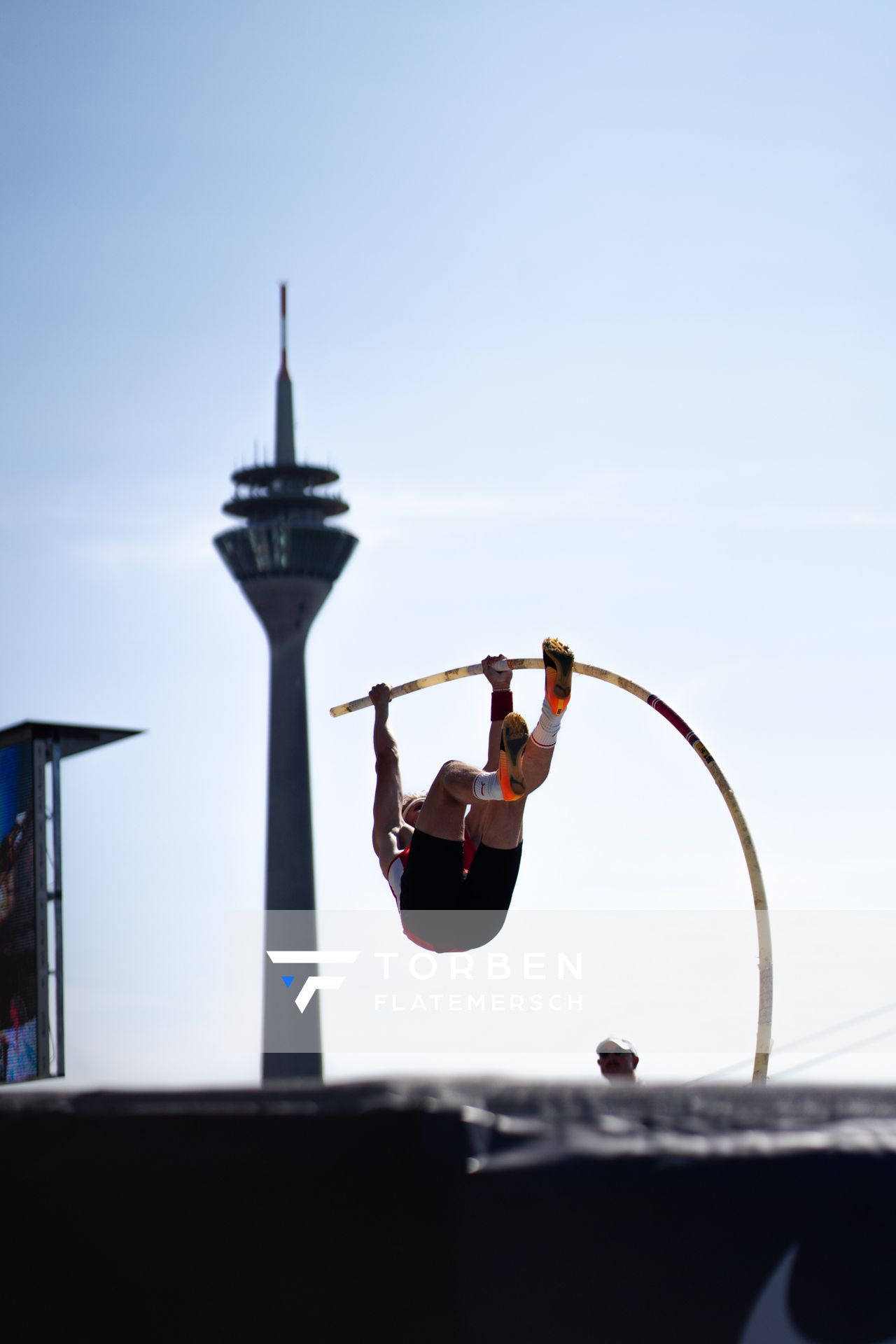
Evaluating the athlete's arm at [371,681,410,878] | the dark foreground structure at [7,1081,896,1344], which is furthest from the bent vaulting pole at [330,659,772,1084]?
the dark foreground structure at [7,1081,896,1344]

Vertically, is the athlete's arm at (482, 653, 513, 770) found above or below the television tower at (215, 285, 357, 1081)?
below

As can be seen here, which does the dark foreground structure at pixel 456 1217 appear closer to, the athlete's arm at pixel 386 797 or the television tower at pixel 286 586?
the athlete's arm at pixel 386 797

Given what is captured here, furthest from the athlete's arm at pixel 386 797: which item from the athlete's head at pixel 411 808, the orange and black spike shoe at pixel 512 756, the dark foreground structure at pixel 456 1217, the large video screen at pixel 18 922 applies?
the dark foreground structure at pixel 456 1217

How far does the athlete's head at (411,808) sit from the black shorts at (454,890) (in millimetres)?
1041

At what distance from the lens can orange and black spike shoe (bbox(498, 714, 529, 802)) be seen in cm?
1072

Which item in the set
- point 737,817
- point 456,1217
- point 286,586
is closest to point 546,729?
point 737,817

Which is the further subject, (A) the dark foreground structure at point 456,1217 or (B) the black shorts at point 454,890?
(B) the black shorts at point 454,890

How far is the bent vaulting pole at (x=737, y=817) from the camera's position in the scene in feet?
49.5

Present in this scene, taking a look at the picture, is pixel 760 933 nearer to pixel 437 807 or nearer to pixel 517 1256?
pixel 437 807

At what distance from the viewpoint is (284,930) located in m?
146

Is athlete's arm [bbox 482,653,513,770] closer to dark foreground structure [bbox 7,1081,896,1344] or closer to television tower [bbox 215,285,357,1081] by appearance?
dark foreground structure [bbox 7,1081,896,1344]

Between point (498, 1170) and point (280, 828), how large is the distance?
461 ft

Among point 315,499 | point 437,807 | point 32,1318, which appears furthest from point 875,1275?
point 315,499

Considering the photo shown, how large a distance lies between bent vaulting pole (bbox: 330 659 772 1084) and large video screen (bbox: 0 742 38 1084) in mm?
7778
